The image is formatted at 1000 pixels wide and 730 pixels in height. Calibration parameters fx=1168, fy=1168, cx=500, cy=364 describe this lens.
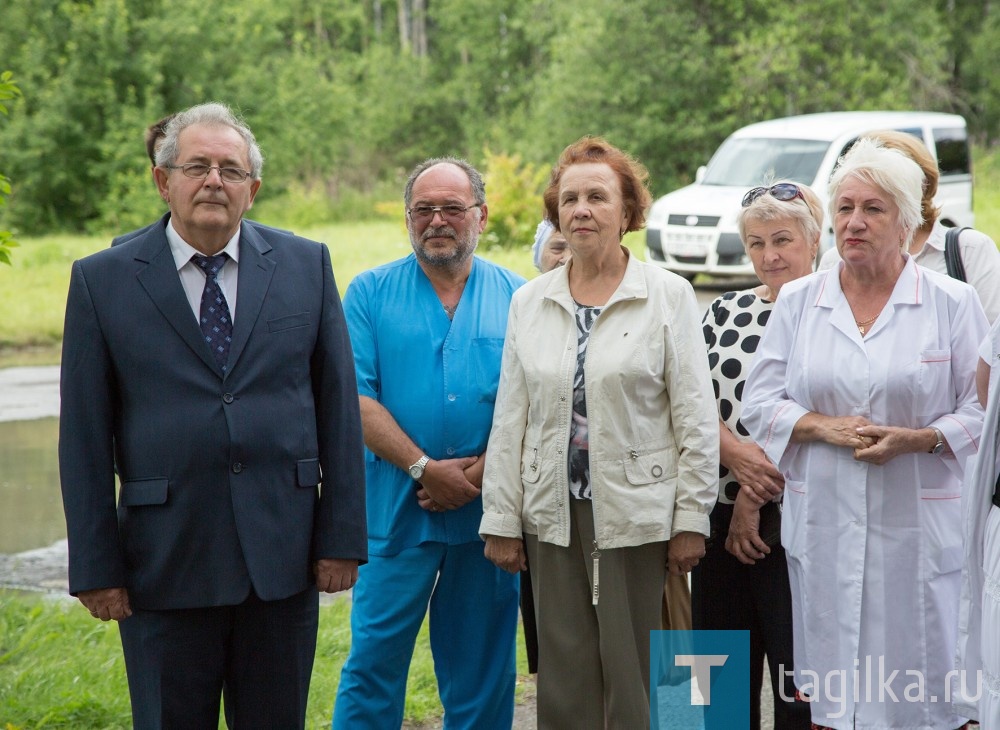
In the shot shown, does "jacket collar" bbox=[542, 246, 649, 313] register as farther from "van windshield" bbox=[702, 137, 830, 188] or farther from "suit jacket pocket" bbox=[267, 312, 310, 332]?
"van windshield" bbox=[702, 137, 830, 188]

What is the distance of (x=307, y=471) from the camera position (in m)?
3.42

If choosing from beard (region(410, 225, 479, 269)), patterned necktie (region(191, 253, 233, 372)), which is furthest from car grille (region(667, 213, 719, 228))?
patterned necktie (region(191, 253, 233, 372))

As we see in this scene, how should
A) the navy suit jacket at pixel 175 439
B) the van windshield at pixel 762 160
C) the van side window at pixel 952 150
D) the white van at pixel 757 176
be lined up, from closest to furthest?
the navy suit jacket at pixel 175 439 < the white van at pixel 757 176 < the van windshield at pixel 762 160 < the van side window at pixel 952 150

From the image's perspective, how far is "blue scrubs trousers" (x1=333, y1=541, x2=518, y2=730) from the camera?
4.13m

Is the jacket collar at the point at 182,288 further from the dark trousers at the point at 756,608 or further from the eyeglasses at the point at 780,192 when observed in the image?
the eyeglasses at the point at 780,192

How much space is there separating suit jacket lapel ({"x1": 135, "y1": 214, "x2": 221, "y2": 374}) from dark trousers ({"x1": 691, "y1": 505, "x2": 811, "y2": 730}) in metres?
1.93

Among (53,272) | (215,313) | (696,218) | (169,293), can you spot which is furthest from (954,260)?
(53,272)

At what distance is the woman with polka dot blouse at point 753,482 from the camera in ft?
13.3

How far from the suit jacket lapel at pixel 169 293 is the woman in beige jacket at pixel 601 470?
1101 millimetres

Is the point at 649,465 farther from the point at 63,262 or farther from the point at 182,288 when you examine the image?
the point at 63,262

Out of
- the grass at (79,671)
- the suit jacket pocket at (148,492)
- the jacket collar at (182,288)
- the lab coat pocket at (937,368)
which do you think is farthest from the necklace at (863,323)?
the grass at (79,671)

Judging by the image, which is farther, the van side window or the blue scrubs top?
the van side window

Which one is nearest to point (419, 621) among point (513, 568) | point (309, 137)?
point (513, 568)

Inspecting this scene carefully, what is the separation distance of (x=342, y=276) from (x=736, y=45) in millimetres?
14200
